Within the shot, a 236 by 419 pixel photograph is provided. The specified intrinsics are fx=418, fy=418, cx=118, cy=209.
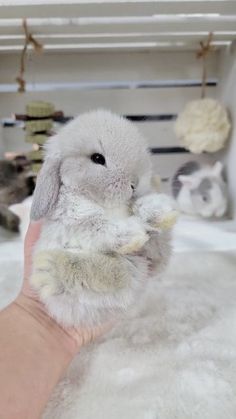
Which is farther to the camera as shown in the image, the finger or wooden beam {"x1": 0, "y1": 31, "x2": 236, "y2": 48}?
wooden beam {"x1": 0, "y1": 31, "x2": 236, "y2": 48}

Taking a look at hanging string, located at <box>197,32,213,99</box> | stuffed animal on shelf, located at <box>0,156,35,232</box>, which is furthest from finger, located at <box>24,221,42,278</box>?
hanging string, located at <box>197,32,213,99</box>

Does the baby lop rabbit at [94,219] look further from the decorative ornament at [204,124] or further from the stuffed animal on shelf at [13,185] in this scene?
the decorative ornament at [204,124]

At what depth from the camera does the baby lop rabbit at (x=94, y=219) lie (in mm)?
505

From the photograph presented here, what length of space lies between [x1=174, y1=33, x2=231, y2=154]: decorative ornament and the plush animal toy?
3.0 inches

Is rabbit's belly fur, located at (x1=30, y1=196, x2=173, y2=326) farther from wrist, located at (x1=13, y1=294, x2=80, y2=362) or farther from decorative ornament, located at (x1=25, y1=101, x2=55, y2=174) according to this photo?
decorative ornament, located at (x1=25, y1=101, x2=55, y2=174)

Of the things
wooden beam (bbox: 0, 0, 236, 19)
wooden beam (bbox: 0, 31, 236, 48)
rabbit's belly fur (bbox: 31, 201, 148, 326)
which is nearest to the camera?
rabbit's belly fur (bbox: 31, 201, 148, 326)

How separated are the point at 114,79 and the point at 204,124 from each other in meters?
0.35

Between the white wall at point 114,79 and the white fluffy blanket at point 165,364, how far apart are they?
667 millimetres

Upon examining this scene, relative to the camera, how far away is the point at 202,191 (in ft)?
4.12

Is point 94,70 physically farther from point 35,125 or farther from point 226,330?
point 226,330

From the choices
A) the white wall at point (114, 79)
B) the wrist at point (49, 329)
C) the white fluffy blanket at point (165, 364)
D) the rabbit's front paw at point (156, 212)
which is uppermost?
the white wall at point (114, 79)

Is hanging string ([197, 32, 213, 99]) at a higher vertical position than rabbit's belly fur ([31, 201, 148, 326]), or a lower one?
higher

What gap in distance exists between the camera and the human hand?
598mm

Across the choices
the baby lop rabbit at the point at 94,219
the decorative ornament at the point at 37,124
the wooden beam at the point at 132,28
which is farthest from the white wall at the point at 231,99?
the baby lop rabbit at the point at 94,219
